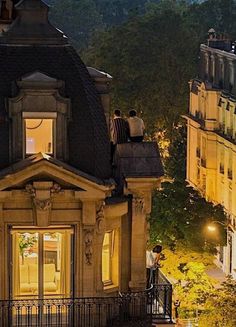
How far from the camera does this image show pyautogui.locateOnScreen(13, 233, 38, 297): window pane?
118ft

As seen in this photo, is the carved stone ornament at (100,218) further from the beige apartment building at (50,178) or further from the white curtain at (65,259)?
the white curtain at (65,259)

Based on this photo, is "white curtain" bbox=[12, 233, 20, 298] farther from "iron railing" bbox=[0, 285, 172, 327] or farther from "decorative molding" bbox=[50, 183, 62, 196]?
"decorative molding" bbox=[50, 183, 62, 196]

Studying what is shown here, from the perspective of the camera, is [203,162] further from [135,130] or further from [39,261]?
[39,261]

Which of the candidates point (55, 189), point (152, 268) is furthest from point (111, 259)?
point (55, 189)

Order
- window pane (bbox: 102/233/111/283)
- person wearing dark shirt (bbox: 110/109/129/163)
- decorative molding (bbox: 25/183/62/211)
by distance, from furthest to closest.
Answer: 1. person wearing dark shirt (bbox: 110/109/129/163)
2. window pane (bbox: 102/233/111/283)
3. decorative molding (bbox: 25/183/62/211)

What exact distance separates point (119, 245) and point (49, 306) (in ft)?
8.52

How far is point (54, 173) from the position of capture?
35219 millimetres

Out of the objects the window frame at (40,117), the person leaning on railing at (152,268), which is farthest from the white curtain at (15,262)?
the person leaning on railing at (152,268)

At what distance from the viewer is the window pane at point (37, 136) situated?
118ft

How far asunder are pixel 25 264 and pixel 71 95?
14.0 ft

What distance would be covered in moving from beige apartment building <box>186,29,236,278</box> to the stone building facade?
51574mm

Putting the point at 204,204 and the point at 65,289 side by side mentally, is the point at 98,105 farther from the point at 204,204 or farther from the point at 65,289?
the point at 204,204

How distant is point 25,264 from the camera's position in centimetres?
3619

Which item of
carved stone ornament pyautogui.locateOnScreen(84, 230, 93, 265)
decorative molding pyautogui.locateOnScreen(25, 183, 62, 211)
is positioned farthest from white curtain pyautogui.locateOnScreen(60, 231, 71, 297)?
decorative molding pyautogui.locateOnScreen(25, 183, 62, 211)
